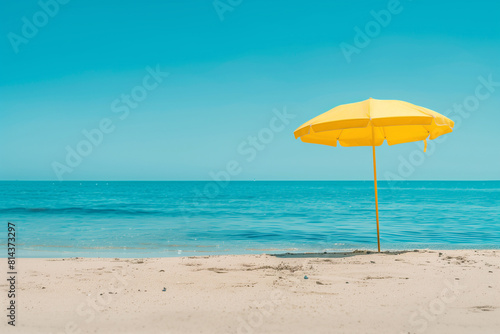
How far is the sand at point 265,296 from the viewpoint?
3586 millimetres

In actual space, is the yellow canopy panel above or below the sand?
above

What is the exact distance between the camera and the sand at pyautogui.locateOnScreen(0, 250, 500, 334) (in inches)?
141

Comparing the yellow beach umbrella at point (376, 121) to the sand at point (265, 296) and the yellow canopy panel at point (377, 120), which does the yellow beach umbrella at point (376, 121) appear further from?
the sand at point (265, 296)

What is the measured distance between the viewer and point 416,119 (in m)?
5.96

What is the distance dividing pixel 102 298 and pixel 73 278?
1384 mm

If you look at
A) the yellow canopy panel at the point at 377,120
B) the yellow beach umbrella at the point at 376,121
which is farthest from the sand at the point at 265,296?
the yellow canopy panel at the point at 377,120

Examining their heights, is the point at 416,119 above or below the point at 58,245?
above

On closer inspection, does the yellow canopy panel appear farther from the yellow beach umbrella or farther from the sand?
the sand

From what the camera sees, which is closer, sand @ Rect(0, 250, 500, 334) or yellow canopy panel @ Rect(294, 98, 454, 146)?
sand @ Rect(0, 250, 500, 334)

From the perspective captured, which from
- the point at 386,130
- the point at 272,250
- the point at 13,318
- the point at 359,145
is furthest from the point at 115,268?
the point at 386,130

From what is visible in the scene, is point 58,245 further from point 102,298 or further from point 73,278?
point 102,298

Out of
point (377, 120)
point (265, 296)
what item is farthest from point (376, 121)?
point (265, 296)

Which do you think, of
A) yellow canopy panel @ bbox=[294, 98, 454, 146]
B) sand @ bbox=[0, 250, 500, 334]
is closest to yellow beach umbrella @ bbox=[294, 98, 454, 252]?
yellow canopy panel @ bbox=[294, 98, 454, 146]

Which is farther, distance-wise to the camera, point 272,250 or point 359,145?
point 272,250
